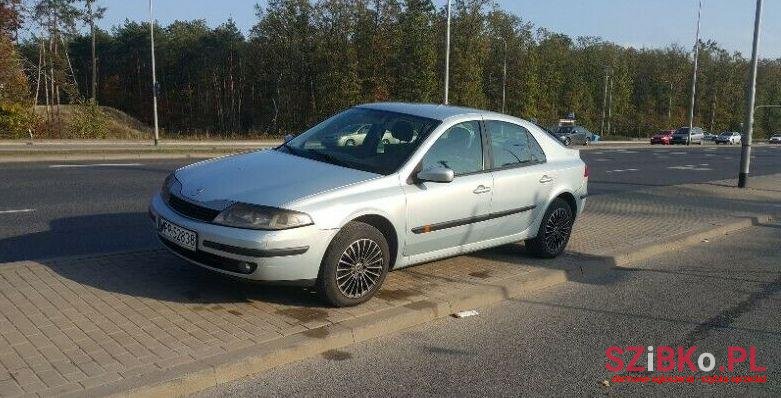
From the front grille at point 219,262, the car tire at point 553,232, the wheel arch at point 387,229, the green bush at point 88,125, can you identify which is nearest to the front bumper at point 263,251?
the front grille at point 219,262

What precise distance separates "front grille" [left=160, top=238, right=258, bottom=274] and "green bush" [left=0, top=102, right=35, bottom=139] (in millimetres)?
35260

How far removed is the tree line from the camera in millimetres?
58594

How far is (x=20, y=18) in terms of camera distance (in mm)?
37062

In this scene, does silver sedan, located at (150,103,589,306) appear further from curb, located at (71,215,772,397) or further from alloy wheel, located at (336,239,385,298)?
curb, located at (71,215,772,397)

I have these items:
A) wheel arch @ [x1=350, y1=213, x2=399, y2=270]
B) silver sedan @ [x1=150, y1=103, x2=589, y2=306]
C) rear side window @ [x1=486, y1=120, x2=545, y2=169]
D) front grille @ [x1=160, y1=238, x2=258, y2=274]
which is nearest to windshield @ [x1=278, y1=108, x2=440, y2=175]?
silver sedan @ [x1=150, y1=103, x2=589, y2=306]

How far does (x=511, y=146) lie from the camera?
672 centimetres

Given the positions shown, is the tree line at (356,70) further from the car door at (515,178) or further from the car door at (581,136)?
the car door at (515,178)

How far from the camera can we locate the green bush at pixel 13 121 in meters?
35.1

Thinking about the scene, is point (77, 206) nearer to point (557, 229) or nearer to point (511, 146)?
point (511, 146)

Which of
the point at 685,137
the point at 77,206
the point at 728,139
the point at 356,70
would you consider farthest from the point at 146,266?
the point at 728,139

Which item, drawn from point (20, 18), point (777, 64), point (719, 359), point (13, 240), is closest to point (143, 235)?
point (13, 240)

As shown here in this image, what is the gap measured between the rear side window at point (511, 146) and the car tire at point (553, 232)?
57 cm

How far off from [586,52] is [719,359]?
320ft

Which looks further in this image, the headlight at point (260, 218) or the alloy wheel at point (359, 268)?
the alloy wheel at point (359, 268)
